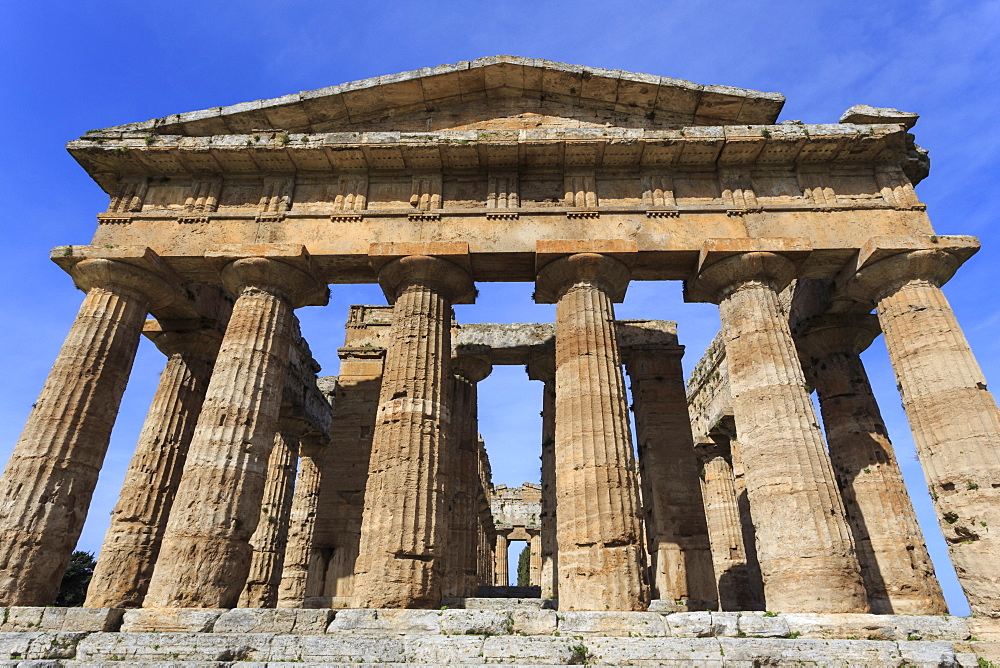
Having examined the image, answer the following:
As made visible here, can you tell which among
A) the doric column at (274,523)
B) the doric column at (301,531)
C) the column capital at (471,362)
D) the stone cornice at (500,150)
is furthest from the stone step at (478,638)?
the column capital at (471,362)

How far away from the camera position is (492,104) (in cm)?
1534

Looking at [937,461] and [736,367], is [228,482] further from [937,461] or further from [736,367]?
[937,461]

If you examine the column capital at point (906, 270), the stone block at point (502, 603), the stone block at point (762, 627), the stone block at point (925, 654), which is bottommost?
the stone block at point (925, 654)

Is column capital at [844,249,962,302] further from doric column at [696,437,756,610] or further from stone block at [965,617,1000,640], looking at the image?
doric column at [696,437,756,610]

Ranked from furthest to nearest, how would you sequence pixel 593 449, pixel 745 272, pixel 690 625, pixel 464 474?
pixel 464 474
pixel 745 272
pixel 593 449
pixel 690 625

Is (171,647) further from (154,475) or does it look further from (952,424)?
(952,424)

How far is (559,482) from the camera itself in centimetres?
1130

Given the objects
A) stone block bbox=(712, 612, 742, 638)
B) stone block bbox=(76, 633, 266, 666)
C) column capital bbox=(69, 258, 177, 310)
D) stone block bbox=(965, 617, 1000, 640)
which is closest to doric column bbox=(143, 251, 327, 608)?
stone block bbox=(76, 633, 266, 666)

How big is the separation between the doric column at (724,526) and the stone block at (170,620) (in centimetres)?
1414

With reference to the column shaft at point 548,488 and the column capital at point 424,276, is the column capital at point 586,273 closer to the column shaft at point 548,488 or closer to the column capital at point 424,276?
the column capital at point 424,276

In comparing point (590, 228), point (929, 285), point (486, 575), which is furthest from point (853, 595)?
point (486, 575)

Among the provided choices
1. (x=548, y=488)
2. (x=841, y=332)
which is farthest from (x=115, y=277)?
(x=841, y=332)

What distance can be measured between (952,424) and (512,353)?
35.5 feet

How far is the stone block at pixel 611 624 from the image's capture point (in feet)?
29.1
